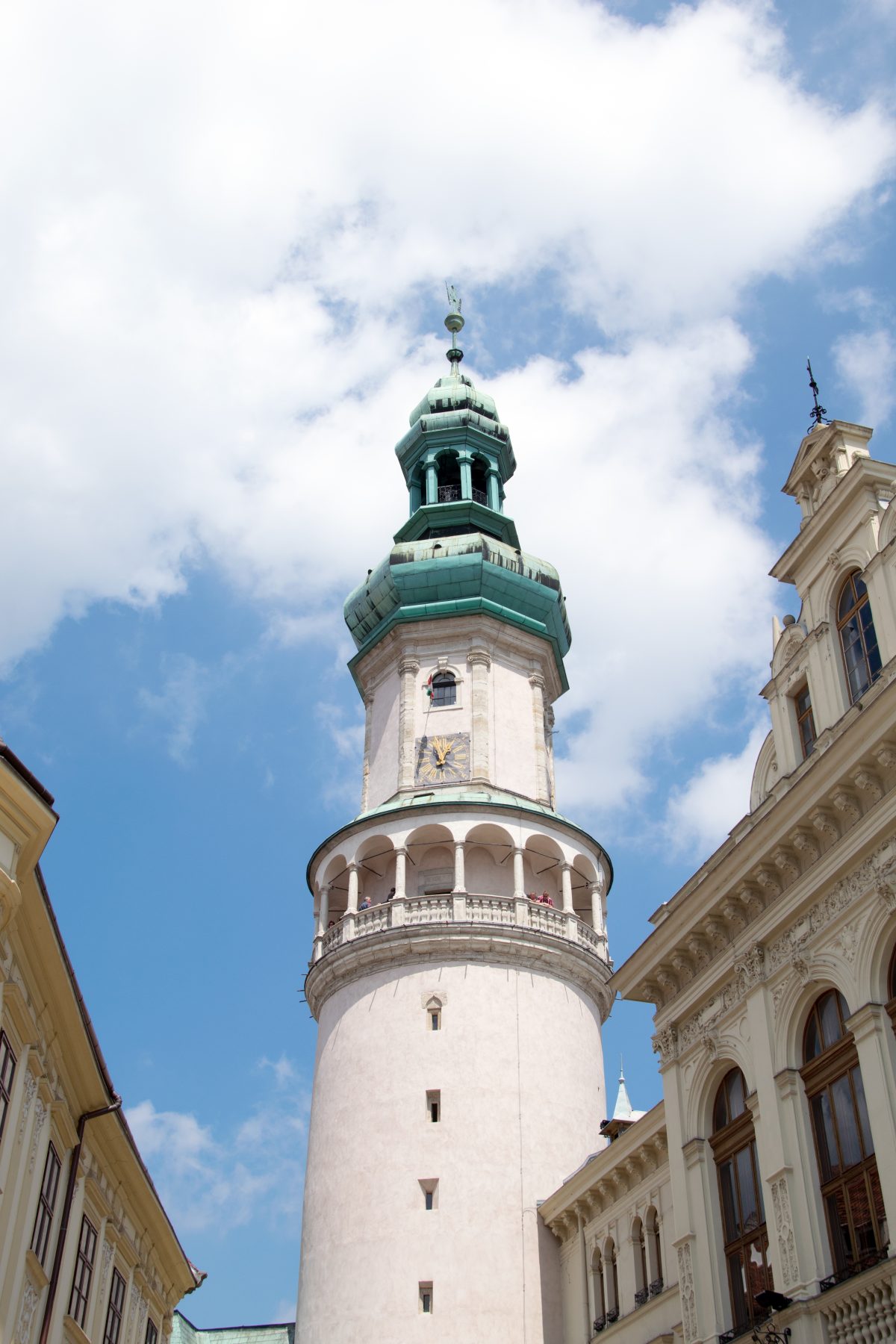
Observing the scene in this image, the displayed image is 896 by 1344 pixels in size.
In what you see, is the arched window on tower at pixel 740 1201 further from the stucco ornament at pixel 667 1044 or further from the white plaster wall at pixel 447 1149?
the white plaster wall at pixel 447 1149

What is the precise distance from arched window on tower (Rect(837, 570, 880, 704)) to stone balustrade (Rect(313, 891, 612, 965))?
1953 centimetres

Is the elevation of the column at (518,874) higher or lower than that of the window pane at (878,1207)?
higher

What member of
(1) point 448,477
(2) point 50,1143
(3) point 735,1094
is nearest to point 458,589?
(1) point 448,477

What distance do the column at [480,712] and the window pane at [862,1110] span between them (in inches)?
1032

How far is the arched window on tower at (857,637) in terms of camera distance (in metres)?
23.3

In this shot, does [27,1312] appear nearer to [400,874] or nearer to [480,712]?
[400,874]

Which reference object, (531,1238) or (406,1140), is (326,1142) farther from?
(531,1238)

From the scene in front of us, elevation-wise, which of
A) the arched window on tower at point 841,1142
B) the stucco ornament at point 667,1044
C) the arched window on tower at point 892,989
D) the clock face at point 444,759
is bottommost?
the arched window on tower at point 841,1142

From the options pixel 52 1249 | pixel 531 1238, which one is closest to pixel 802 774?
pixel 52 1249

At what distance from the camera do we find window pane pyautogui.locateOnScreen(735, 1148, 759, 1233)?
22.1m

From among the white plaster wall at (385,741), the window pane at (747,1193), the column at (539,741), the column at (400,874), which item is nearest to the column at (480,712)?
A: the column at (539,741)

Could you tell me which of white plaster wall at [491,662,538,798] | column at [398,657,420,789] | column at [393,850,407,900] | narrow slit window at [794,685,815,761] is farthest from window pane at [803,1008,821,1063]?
column at [398,657,420,789]

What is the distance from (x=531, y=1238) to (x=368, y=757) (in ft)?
57.8

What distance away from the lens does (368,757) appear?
163 feet
